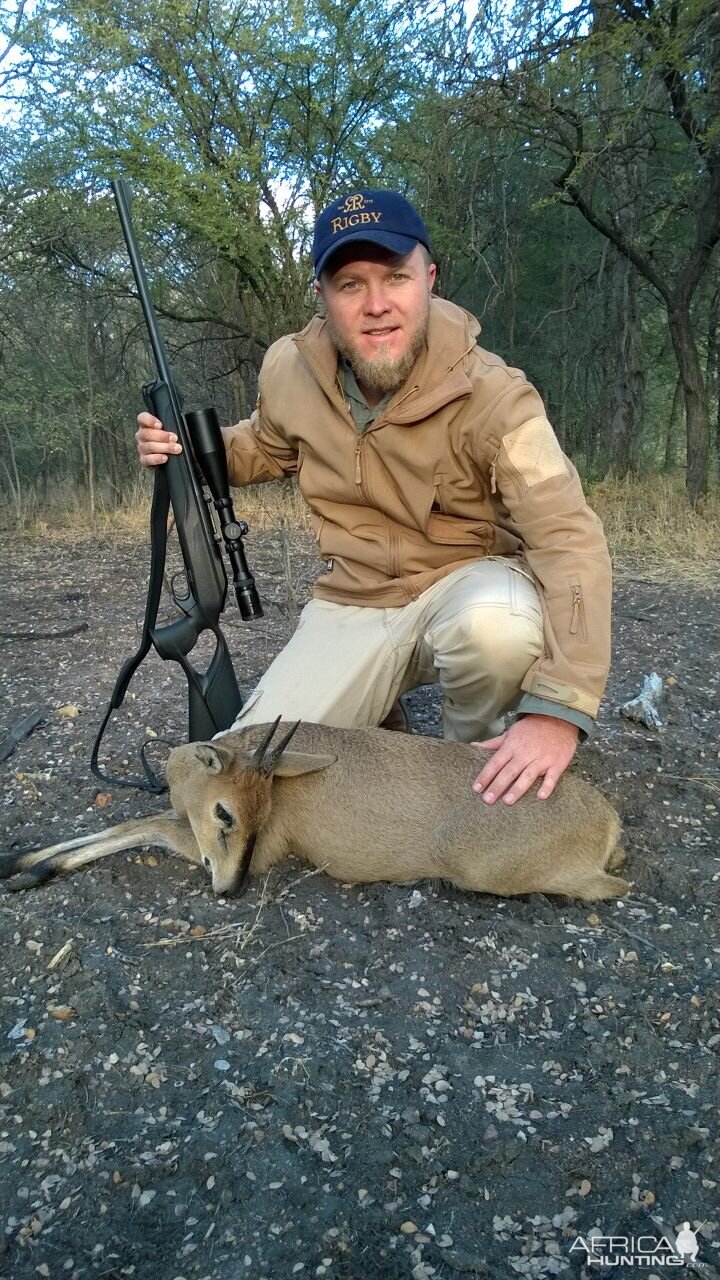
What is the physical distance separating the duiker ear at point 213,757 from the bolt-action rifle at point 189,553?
61 centimetres

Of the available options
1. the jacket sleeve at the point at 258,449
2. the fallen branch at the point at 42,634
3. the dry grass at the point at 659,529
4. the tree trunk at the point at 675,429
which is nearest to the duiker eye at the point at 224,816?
the jacket sleeve at the point at 258,449

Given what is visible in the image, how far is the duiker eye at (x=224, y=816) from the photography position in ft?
9.91

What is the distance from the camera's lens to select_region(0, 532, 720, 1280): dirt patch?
70.6 inches

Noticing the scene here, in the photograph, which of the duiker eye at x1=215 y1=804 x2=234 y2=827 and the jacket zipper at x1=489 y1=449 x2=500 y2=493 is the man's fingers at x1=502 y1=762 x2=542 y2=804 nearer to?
the duiker eye at x1=215 y1=804 x2=234 y2=827

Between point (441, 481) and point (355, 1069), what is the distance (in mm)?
2284

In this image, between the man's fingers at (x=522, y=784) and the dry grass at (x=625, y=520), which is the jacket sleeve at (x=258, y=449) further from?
the dry grass at (x=625, y=520)

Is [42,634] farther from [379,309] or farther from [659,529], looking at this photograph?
[659,529]

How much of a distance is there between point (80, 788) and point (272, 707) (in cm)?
97

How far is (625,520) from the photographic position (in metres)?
9.78

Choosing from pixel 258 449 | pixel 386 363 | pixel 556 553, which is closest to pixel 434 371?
pixel 386 363

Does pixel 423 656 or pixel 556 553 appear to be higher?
pixel 556 553

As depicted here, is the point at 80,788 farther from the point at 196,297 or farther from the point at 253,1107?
the point at 196,297

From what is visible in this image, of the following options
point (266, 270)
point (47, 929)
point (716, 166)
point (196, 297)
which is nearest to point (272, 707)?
A: point (47, 929)

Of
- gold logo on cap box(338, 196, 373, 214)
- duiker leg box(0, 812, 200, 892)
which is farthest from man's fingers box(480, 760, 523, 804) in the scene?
gold logo on cap box(338, 196, 373, 214)
